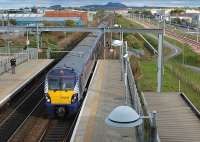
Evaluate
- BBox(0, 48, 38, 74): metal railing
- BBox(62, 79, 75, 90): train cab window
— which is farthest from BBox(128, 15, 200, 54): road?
BBox(62, 79, 75, 90): train cab window

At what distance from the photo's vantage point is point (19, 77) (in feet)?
98.0

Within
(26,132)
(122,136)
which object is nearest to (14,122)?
(26,132)

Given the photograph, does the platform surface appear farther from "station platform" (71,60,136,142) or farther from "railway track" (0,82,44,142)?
"railway track" (0,82,44,142)

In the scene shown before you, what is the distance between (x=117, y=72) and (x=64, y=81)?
1288 centimetres

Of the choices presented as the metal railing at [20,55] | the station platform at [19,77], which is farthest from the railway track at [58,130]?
the metal railing at [20,55]

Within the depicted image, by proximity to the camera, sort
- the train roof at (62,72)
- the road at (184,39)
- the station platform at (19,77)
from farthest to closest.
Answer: the road at (184,39)
the station platform at (19,77)
the train roof at (62,72)

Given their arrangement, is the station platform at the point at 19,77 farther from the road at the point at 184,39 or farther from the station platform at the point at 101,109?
the road at the point at 184,39

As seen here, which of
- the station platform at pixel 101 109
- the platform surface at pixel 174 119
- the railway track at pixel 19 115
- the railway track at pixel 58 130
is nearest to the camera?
the platform surface at pixel 174 119

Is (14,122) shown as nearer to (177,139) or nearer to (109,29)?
(177,139)

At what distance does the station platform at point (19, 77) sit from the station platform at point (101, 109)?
13.1 ft

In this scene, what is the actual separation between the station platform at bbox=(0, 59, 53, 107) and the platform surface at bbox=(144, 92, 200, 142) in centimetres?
Answer: 723

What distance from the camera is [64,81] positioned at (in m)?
21.0

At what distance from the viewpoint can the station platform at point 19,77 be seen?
2441 cm

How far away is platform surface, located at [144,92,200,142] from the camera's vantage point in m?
16.0
